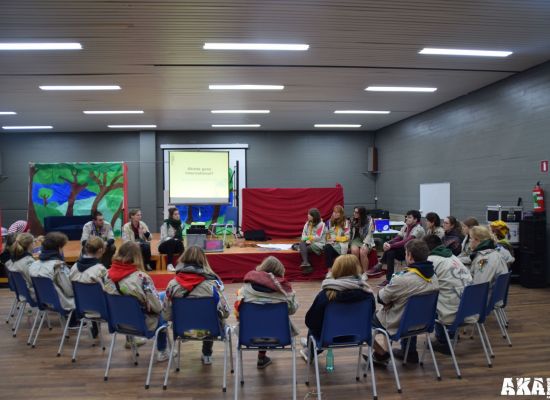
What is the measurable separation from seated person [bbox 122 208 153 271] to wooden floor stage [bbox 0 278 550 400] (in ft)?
8.36

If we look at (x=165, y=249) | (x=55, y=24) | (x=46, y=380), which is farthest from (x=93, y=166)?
(x=46, y=380)

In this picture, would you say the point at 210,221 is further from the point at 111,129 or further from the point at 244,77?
the point at 244,77

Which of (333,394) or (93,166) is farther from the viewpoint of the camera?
(93,166)

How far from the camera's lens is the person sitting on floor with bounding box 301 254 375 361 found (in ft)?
10.1

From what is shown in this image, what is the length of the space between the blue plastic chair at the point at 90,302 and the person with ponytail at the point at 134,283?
21 centimetres

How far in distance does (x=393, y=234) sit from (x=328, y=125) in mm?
4456

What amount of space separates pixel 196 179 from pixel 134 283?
8.61m

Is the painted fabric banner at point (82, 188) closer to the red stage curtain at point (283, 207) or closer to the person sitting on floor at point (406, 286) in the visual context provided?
the red stage curtain at point (283, 207)

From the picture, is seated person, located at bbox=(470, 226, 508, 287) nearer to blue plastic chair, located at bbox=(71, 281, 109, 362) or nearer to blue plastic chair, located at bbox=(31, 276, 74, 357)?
blue plastic chair, located at bbox=(71, 281, 109, 362)

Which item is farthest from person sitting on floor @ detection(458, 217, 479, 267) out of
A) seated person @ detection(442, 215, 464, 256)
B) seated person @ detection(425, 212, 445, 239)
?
seated person @ detection(425, 212, 445, 239)

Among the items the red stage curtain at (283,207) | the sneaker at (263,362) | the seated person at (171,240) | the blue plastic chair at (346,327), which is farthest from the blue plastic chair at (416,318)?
the red stage curtain at (283,207)

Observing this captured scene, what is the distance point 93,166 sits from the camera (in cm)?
1088

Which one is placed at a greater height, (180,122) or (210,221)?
(180,122)

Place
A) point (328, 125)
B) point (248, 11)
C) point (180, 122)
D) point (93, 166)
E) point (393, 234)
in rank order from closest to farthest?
point (248, 11) → point (393, 234) → point (93, 166) → point (180, 122) → point (328, 125)
